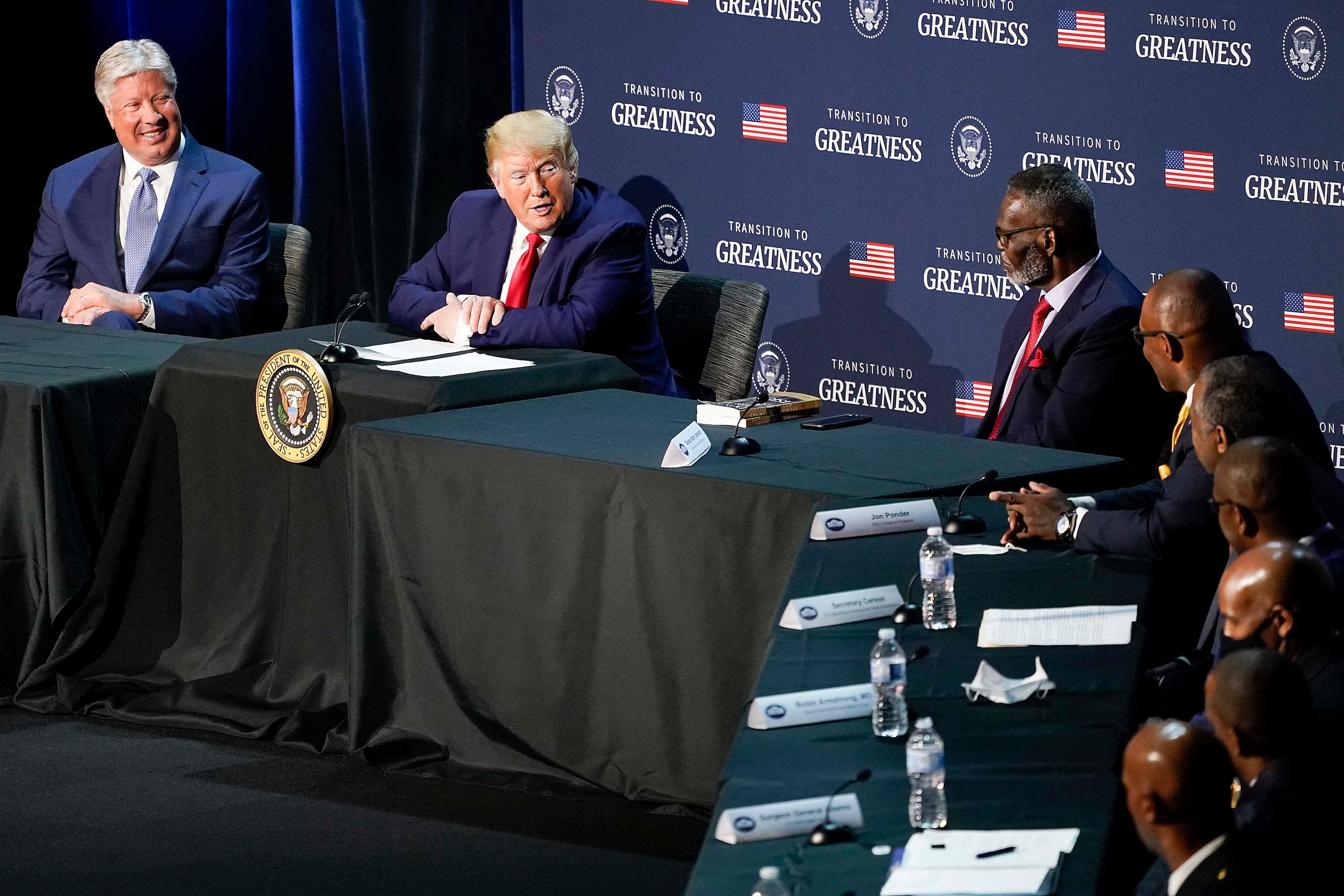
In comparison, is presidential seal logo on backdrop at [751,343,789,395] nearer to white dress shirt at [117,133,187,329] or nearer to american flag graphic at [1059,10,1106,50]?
american flag graphic at [1059,10,1106,50]

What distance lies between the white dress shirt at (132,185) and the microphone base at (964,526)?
318cm

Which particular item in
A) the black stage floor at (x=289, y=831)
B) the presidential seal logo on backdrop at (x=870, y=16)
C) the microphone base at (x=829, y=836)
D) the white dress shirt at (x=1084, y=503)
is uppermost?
the presidential seal logo on backdrop at (x=870, y=16)

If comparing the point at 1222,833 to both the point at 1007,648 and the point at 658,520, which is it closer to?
the point at 1007,648

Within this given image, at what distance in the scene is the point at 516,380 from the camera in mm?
4484

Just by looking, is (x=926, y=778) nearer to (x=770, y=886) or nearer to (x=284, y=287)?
(x=770, y=886)

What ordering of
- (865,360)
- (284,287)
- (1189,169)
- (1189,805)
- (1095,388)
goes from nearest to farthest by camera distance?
(1189,805), (1095,388), (1189,169), (284,287), (865,360)

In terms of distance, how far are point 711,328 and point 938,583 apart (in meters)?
2.20

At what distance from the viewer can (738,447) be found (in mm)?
3812

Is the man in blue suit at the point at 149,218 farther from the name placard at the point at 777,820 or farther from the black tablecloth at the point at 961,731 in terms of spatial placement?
the name placard at the point at 777,820

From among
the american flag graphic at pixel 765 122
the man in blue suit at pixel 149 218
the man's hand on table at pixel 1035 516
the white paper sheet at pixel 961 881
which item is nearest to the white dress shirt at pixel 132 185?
Answer: the man in blue suit at pixel 149 218

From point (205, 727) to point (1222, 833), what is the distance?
2834 millimetres

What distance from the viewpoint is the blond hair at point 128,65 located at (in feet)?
18.4

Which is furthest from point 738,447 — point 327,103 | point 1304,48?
point 327,103

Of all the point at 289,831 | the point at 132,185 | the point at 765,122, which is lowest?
the point at 289,831
